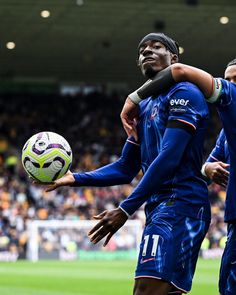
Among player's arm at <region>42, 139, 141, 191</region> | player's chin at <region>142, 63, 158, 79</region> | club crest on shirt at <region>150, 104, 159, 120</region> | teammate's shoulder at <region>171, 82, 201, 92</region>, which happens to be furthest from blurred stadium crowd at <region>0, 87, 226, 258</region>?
teammate's shoulder at <region>171, 82, 201, 92</region>

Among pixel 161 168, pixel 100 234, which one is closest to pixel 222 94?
pixel 161 168

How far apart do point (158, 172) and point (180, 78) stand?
58cm

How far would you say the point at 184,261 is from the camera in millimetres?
4848

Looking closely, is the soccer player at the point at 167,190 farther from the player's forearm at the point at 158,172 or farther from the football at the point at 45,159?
the football at the point at 45,159

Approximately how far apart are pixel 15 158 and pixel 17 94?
252 inches

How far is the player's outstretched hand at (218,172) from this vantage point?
18.2 feet

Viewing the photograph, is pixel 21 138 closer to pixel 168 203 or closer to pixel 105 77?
pixel 105 77

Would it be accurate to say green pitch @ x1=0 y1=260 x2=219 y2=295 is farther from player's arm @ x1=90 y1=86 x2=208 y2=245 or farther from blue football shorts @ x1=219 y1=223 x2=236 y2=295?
player's arm @ x1=90 y1=86 x2=208 y2=245

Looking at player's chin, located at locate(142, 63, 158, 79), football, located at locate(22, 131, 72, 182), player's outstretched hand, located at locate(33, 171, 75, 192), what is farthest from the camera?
player's outstretched hand, located at locate(33, 171, 75, 192)

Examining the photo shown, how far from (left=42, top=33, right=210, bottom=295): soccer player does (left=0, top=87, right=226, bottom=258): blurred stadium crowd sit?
759 inches

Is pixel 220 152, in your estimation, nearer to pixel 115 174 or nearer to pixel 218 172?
pixel 218 172

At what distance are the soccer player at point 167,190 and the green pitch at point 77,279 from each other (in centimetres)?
755

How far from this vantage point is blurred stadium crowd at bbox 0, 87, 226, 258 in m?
25.4

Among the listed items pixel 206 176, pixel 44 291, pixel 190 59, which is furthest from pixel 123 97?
pixel 206 176
